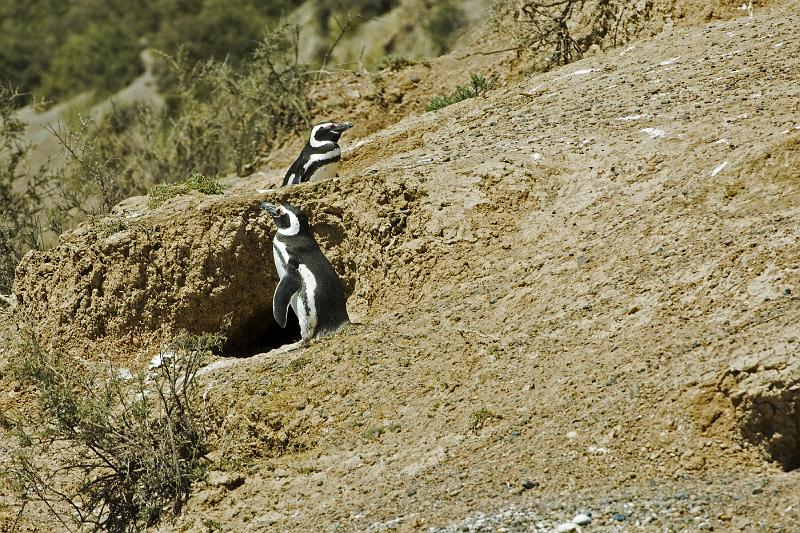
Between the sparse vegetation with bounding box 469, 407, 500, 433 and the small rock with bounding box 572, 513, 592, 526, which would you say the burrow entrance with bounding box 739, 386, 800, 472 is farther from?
the sparse vegetation with bounding box 469, 407, 500, 433

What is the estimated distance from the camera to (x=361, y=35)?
34125 millimetres

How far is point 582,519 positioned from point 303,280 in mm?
4442

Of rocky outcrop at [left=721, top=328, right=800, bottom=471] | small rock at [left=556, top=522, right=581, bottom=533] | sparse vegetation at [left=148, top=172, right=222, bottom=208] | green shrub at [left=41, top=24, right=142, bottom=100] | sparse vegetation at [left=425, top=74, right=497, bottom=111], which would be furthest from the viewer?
green shrub at [left=41, top=24, right=142, bottom=100]

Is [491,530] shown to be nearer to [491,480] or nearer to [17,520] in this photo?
[491,480]

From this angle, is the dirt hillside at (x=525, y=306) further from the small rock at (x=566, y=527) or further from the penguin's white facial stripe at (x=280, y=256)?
the penguin's white facial stripe at (x=280, y=256)

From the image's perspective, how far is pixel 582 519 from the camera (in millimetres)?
5609

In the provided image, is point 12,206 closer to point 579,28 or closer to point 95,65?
point 579,28

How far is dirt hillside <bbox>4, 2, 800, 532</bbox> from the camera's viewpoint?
239 inches

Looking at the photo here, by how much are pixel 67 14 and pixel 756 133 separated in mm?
48045

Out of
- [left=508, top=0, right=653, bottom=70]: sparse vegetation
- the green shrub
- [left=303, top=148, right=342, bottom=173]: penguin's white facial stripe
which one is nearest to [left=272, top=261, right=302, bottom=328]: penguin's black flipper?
[left=303, top=148, right=342, bottom=173]: penguin's white facial stripe

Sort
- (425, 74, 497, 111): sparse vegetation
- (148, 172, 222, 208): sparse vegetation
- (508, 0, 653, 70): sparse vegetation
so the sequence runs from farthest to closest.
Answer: (508, 0, 653, 70): sparse vegetation → (425, 74, 497, 111): sparse vegetation → (148, 172, 222, 208): sparse vegetation

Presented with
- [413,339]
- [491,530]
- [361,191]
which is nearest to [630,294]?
[413,339]

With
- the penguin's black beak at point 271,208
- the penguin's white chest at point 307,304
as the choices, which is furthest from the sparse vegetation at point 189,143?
the penguin's white chest at point 307,304

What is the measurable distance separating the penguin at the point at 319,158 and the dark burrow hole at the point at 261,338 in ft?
4.92
